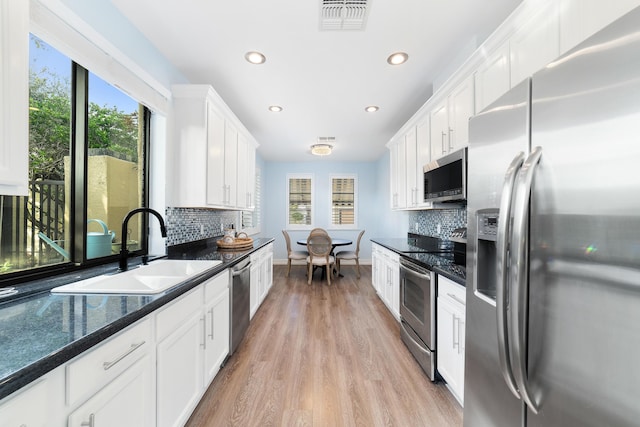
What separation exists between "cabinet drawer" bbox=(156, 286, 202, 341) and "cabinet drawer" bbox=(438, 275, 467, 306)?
5.37 feet

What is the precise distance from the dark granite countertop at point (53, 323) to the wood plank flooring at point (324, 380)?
3.29 feet

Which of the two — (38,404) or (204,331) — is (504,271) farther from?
(204,331)

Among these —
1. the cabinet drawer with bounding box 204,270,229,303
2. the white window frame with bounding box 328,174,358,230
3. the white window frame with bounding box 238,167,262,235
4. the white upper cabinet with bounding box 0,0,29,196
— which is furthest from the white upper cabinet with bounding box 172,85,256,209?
the white window frame with bounding box 328,174,358,230

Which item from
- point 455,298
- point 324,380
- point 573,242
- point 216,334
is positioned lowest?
point 324,380

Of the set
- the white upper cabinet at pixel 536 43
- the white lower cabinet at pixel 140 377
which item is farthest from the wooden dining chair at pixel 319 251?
the white upper cabinet at pixel 536 43

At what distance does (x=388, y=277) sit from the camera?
326cm

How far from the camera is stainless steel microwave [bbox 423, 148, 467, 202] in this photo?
6.42 feet

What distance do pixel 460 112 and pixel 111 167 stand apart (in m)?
2.85

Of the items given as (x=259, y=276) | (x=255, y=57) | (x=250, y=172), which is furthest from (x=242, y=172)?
(x=255, y=57)

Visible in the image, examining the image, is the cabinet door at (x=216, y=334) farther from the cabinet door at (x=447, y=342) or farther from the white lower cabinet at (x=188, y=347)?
the cabinet door at (x=447, y=342)

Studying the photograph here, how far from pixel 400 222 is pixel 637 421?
14.7 feet

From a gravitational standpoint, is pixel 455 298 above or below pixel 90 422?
above

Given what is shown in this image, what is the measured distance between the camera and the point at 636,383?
49 cm

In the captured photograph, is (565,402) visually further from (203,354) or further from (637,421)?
(203,354)
